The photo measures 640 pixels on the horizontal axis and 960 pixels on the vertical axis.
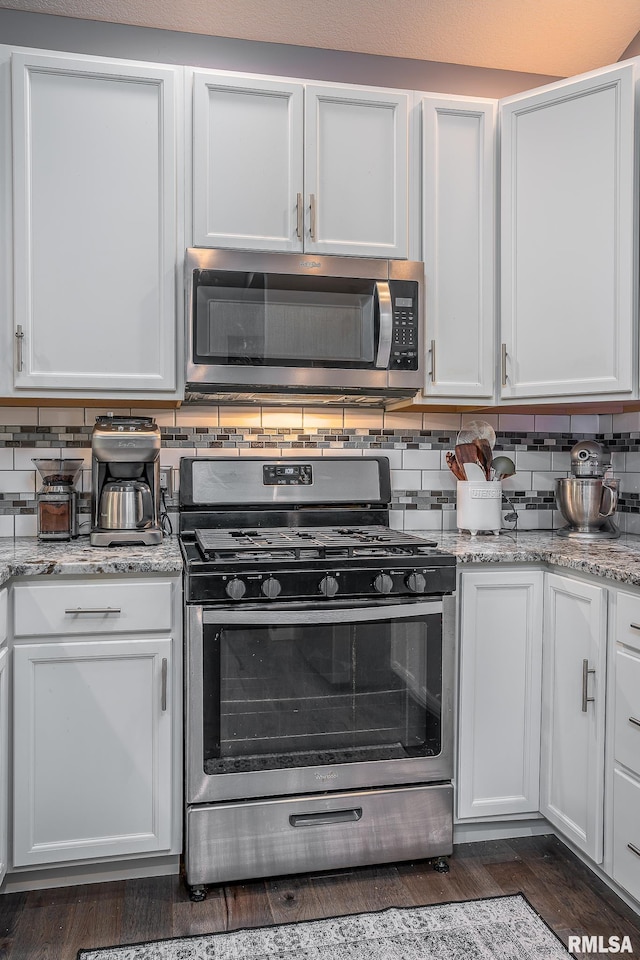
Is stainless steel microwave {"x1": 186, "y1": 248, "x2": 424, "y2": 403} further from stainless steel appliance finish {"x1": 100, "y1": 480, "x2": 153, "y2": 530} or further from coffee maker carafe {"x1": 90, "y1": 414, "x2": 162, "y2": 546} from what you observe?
stainless steel appliance finish {"x1": 100, "y1": 480, "x2": 153, "y2": 530}

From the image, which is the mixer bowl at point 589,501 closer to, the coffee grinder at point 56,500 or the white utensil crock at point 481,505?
the white utensil crock at point 481,505

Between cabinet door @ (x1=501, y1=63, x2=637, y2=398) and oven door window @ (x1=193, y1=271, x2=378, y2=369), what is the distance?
524 millimetres

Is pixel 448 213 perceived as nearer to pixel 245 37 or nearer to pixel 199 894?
pixel 245 37

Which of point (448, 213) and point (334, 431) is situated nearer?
point (448, 213)

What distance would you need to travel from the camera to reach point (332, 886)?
75.7 inches

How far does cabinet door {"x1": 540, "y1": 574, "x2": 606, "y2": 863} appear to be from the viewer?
1883 millimetres

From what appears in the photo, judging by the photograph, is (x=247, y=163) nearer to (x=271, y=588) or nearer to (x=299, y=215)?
(x=299, y=215)

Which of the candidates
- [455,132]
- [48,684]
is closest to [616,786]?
[48,684]

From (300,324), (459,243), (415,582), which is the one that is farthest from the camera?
(459,243)

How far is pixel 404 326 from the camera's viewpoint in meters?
2.27

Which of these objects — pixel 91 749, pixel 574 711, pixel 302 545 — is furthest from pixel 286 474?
pixel 574 711

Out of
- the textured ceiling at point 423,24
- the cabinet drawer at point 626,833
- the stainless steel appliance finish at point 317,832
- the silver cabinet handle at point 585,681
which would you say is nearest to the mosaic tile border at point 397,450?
the silver cabinet handle at point 585,681

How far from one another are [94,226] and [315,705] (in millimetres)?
1560

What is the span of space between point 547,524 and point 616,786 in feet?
3.78
